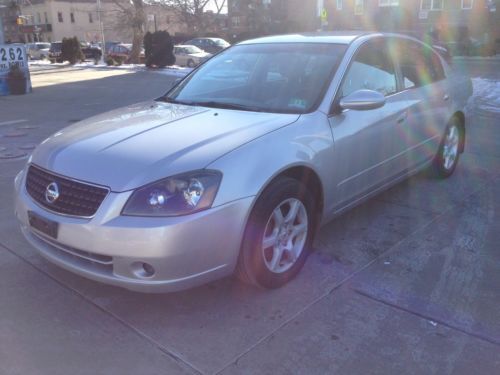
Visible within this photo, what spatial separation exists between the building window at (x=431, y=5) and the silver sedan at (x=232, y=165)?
3673cm

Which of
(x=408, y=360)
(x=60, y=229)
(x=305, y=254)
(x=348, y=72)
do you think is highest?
(x=348, y=72)

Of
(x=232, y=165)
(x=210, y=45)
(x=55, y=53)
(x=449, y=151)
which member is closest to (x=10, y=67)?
(x=449, y=151)

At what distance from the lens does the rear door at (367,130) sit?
3.58 meters

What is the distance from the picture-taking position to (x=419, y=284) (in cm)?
331

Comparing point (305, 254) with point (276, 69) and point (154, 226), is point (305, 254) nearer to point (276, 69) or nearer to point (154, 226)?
point (154, 226)

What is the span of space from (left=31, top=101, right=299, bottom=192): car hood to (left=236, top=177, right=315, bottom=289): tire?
396mm

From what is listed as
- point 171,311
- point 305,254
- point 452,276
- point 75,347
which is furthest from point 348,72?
point 75,347

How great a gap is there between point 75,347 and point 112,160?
3.41 ft

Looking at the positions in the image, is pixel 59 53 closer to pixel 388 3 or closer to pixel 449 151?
pixel 388 3

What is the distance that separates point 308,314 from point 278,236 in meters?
0.52

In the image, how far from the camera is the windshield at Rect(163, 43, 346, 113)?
11.9 ft

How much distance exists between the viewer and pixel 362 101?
3.40 meters

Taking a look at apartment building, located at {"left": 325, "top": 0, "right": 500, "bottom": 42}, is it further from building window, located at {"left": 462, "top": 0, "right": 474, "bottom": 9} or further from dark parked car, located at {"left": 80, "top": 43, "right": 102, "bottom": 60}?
Answer: dark parked car, located at {"left": 80, "top": 43, "right": 102, "bottom": 60}

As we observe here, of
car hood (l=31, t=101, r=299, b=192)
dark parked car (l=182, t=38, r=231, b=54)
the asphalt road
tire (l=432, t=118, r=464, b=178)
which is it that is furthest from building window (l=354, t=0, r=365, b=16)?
car hood (l=31, t=101, r=299, b=192)
